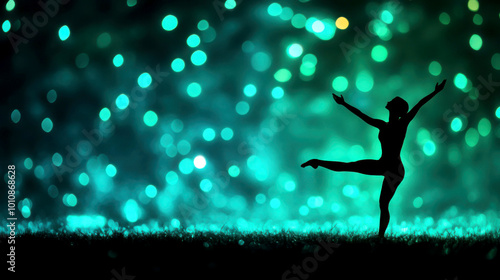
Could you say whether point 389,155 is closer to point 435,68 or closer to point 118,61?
point 435,68

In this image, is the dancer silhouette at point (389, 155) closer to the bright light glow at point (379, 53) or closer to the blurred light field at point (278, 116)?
the blurred light field at point (278, 116)

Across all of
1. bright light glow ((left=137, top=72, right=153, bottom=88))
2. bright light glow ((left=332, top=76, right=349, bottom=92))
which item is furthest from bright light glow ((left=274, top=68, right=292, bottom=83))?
bright light glow ((left=137, top=72, right=153, bottom=88))

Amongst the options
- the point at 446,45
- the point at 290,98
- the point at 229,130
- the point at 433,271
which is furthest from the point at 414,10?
the point at 433,271

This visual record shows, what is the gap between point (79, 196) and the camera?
211 inches

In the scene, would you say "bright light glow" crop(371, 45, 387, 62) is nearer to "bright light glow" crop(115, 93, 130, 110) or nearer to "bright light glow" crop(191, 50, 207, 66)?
"bright light glow" crop(191, 50, 207, 66)

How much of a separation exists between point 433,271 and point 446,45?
3.62 m

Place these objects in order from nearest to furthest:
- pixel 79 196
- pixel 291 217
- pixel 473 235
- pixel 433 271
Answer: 1. pixel 433 271
2. pixel 473 235
3. pixel 291 217
4. pixel 79 196

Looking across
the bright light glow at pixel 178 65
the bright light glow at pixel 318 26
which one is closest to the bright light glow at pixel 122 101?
the bright light glow at pixel 178 65

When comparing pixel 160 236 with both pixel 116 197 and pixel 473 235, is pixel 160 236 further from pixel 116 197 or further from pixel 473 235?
pixel 473 235
